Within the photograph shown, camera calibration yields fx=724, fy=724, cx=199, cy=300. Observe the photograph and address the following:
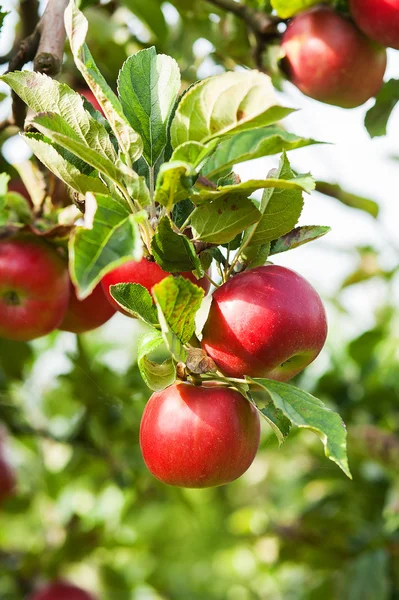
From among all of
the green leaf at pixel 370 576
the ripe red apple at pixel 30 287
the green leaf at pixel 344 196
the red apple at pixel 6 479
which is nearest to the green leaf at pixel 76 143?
the ripe red apple at pixel 30 287

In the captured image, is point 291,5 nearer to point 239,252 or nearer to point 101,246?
point 239,252

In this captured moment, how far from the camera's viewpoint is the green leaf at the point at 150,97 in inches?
30.1

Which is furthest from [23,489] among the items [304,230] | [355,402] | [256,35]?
[304,230]

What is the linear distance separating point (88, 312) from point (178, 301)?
399 mm

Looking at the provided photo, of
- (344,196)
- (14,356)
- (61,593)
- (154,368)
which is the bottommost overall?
(61,593)

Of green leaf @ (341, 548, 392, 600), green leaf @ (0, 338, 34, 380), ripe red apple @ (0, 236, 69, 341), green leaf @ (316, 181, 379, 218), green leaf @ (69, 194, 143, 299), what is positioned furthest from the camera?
green leaf @ (341, 548, 392, 600)

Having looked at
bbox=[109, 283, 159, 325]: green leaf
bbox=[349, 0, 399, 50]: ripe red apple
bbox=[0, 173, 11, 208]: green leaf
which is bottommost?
bbox=[109, 283, 159, 325]: green leaf

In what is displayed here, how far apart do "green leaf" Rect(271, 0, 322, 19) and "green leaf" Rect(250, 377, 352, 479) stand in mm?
698

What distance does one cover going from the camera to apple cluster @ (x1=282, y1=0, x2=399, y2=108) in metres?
1.10

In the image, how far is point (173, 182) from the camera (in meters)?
0.66

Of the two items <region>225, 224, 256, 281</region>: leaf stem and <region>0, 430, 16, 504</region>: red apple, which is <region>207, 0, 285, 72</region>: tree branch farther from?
<region>0, 430, 16, 504</region>: red apple

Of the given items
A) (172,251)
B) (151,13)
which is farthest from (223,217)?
(151,13)

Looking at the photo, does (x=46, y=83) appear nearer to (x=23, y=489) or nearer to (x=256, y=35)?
(x=256, y=35)

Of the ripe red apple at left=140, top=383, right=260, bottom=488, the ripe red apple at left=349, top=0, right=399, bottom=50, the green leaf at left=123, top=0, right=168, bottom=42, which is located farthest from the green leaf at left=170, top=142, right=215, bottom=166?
the green leaf at left=123, top=0, right=168, bottom=42
